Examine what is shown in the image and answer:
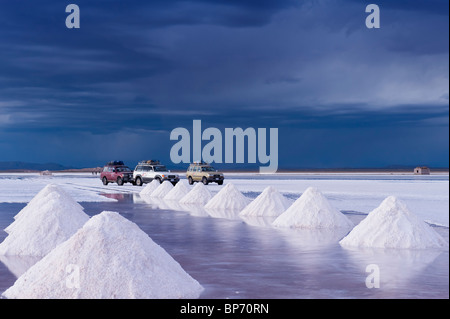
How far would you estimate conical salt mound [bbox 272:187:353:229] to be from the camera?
19.5 meters

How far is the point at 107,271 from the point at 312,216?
443 inches

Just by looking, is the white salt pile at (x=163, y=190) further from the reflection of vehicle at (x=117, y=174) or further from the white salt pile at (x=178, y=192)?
the reflection of vehicle at (x=117, y=174)

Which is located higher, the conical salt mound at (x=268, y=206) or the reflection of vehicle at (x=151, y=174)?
the reflection of vehicle at (x=151, y=174)

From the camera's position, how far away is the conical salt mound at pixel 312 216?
64.0 feet

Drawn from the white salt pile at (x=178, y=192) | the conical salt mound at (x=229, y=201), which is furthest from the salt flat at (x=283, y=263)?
the white salt pile at (x=178, y=192)

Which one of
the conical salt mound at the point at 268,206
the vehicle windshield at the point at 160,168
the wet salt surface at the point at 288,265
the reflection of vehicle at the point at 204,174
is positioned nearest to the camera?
the wet salt surface at the point at 288,265

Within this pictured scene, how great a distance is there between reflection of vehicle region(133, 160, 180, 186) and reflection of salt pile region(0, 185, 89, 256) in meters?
39.1

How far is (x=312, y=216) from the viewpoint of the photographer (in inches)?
773

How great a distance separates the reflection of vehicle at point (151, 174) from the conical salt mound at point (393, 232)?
40240mm
